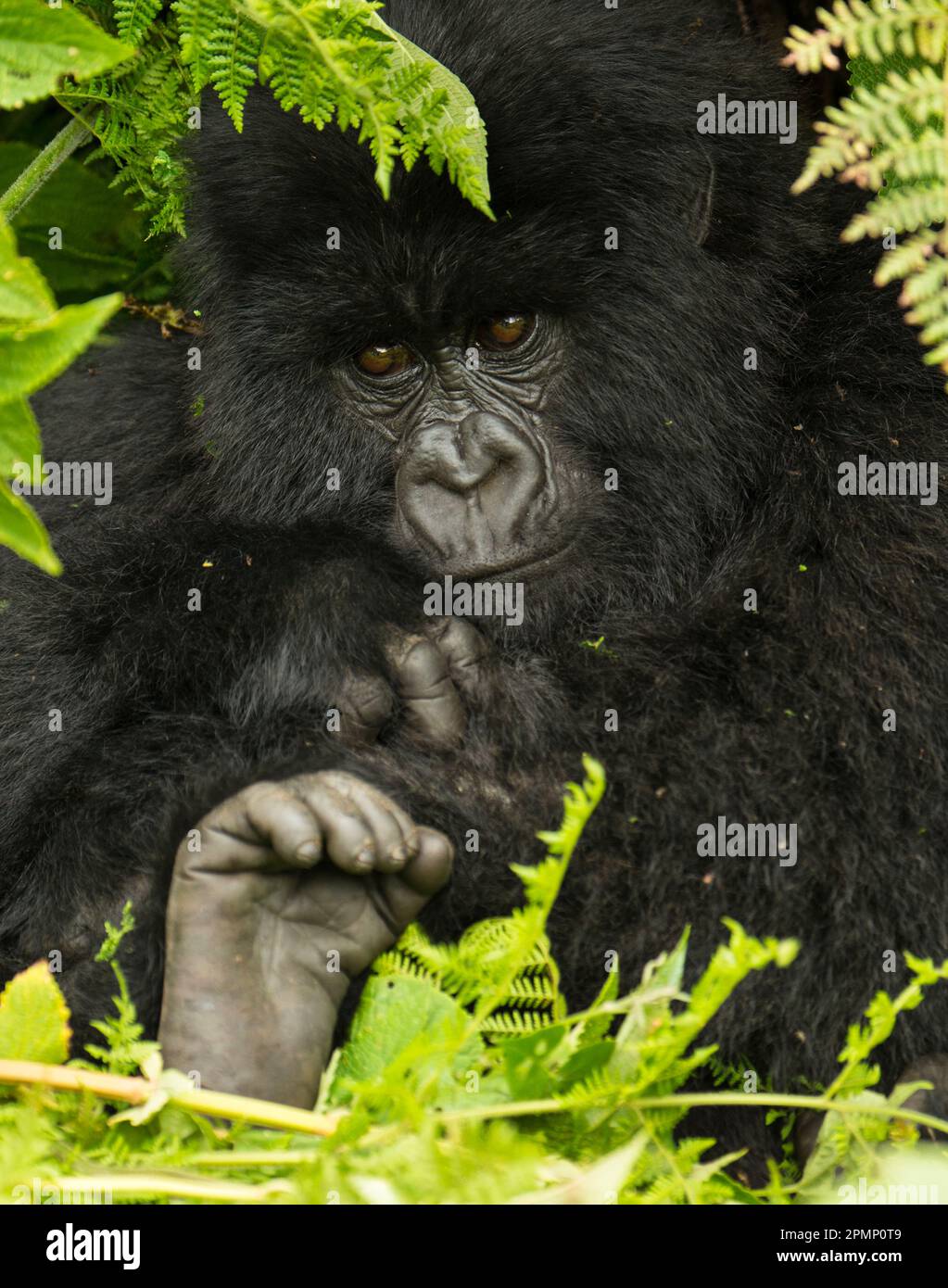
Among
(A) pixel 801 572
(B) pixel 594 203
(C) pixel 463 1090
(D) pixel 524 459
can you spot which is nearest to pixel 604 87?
(B) pixel 594 203

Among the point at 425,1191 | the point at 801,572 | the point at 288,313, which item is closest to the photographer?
the point at 425,1191

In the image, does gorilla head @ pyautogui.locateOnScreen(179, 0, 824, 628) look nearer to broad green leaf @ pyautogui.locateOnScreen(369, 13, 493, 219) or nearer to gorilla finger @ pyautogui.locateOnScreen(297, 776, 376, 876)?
broad green leaf @ pyautogui.locateOnScreen(369, 13, 493, 219)

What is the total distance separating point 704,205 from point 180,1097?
70.5 inches

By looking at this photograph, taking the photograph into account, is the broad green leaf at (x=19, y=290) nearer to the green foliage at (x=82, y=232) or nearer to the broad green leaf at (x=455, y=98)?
the broad green leaf at (x=455, y=98)

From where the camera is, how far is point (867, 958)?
2.23m

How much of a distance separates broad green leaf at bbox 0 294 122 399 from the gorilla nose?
1.00 meters

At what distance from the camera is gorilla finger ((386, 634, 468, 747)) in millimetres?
2475

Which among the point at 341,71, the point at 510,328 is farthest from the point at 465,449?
the point at 341,71

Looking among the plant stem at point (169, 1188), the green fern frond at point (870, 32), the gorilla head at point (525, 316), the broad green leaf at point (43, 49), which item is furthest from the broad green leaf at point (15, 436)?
the green fern frond at point (870, 32)

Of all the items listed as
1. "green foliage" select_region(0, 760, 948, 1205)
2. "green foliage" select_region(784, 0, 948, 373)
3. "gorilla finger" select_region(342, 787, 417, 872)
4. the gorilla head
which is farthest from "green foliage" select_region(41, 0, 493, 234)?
"green foliage" select_region(0, 760, 948, 1205)

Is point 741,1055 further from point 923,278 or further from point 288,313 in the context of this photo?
point 288,313

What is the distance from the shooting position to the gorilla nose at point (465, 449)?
268 cm

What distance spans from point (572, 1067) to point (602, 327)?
1360 mm

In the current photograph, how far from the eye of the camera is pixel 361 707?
2449 millimetres
